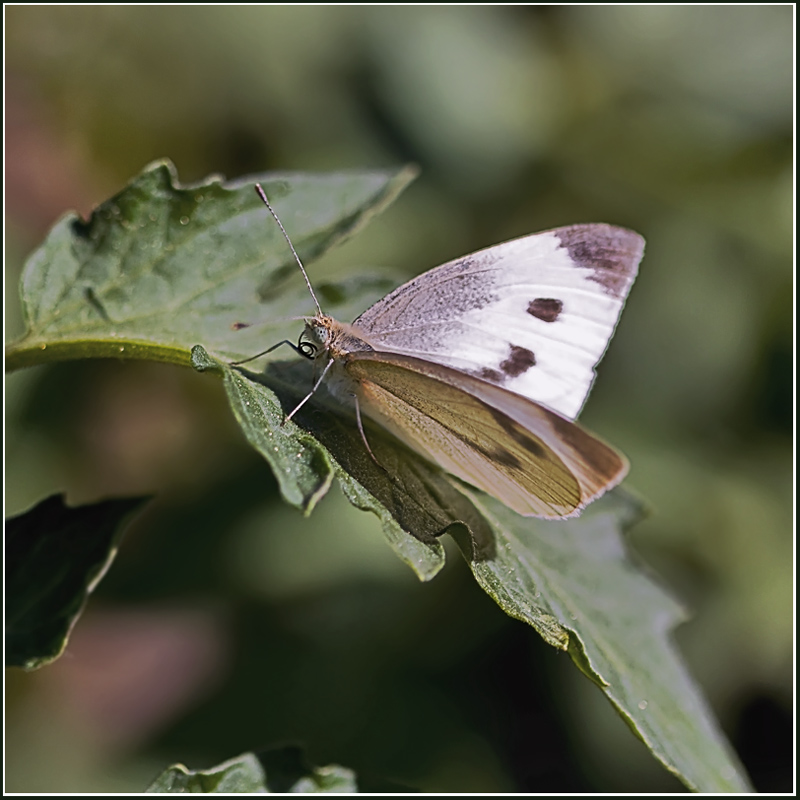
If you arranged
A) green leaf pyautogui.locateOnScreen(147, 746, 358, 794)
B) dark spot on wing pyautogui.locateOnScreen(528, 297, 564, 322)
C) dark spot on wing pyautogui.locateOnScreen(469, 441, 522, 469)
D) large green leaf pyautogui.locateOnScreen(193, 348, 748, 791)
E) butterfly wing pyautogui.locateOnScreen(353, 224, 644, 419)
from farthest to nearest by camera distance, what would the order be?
1. dark spot on wing pyautogui.locateOnScreen(528, 297, 564, 322)
2. butterfly wing pyautogui.locateOnScreen(353, 224, 644, 419)
3. dark spot on wing pyautogui.locateOnScreen(469, 441, 522, 469)
4. green leaf pyautogui.locateOnScreen(147, 746, 358, 794)
5. large green leaf pyautogui.locateOnScreen(193, 348, 748, 791)

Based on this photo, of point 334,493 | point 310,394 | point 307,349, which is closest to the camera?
point 310,394

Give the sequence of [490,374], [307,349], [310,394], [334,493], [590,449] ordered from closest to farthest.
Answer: [590,449], [310,394], [307,349], [490,374], [334,493]

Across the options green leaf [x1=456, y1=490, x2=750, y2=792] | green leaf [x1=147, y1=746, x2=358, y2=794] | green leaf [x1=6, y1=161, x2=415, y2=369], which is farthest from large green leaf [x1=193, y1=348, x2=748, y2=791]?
green leaf [x1=147, y1=746, x2=358, y2=794]

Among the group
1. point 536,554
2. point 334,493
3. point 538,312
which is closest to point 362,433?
point 536,554

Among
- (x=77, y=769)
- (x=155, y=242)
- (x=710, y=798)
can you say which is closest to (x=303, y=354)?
(x=155, y=242)

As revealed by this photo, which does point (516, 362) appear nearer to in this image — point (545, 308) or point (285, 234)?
point (545, 308)

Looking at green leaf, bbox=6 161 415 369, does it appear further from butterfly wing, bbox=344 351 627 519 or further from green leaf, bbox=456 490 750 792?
green leaf, bbox=456 490 750 792
